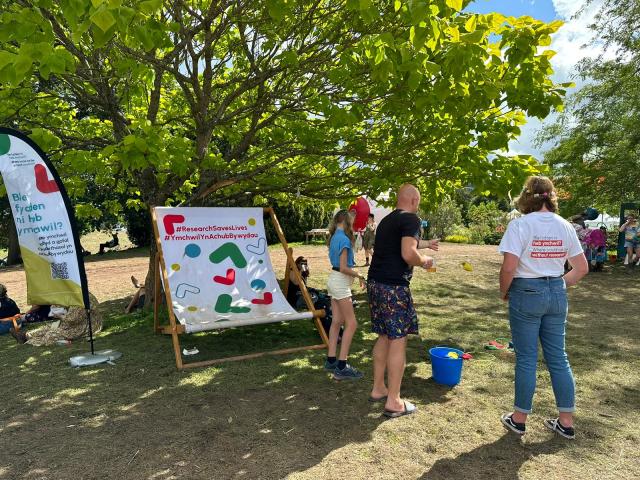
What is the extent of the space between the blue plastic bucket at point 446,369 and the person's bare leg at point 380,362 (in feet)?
2.09

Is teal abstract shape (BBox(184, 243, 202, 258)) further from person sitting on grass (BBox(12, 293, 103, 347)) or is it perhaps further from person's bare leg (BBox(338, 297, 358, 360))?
person's bare leg (BBox(338, 297, 358, 360))

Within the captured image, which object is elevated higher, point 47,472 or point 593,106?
point 593,106

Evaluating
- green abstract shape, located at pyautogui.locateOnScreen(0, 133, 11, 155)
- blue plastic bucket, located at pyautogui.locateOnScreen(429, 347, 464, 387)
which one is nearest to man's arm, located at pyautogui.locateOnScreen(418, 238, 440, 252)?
blue plastic bucket, located at pyautogui.locateOnScreen(429, 347, 464, 387)

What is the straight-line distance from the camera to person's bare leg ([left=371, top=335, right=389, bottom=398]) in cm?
390

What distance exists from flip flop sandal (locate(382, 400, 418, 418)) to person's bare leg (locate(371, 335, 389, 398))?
0.26 meters

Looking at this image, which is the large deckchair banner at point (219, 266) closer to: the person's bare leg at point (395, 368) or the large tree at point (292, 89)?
the large tree at point (292, 89)

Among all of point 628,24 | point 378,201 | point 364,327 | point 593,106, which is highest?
point 628,24

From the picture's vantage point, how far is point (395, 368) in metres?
3.65

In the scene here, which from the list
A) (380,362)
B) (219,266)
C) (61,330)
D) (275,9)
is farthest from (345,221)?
(61,330)

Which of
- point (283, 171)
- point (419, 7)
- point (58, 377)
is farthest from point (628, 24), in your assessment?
point (58, 377)

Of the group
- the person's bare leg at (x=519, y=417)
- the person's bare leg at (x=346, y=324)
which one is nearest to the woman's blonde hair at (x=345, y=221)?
the person's bare leg at (x=346, y=324)

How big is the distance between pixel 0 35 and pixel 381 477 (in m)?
3.62

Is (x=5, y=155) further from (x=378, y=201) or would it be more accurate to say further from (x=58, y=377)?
(x=378, y=201)

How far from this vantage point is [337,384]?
443 cm
